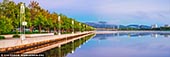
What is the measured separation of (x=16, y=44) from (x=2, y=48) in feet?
14.0

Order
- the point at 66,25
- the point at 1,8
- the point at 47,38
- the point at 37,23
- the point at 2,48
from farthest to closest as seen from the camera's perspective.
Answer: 1. the point at 66,25
2. the point at 37,23
3. the point at 1,8
4. the point at 47,38
5. the point at 2,48

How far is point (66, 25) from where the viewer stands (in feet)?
317

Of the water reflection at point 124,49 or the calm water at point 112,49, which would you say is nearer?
the calm water at point 112,49

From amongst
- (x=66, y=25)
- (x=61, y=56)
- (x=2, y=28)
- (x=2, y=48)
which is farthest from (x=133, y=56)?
(x=66, y=25)

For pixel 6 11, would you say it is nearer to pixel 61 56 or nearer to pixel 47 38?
pixel 47 38

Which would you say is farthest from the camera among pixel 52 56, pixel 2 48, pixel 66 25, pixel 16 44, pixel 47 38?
pixel 66 25

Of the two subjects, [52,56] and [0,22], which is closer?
[52,56]

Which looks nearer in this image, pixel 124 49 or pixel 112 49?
pixel 124 49

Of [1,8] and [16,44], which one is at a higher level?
[1,8]

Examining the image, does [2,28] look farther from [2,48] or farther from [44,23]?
[44,23]

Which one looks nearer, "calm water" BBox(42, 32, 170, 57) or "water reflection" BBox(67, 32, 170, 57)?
"calm water" BBox(42, 32, 170, 57)

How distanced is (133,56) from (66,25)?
69.8m

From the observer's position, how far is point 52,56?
2516 cm

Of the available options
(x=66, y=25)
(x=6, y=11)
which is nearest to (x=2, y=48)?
(x=6, y=11)
